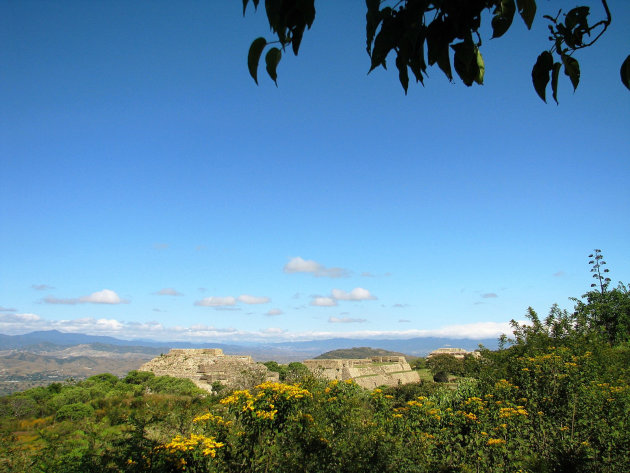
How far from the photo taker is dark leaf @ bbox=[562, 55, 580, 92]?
1109 millimetres

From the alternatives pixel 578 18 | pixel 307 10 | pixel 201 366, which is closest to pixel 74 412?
pixel 201 366

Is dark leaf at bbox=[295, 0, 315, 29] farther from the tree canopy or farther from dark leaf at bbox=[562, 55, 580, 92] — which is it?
dark leaf at bbox=[562, 55, 580, 92]

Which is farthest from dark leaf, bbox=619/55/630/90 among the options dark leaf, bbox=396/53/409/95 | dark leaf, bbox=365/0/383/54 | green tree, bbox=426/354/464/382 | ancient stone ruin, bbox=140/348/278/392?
green tree, bbox=426/354/464/382

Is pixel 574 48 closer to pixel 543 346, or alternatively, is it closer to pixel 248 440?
pixel 248 440

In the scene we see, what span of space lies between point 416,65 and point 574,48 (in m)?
0.47

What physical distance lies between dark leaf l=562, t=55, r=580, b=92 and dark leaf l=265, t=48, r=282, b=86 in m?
0.84

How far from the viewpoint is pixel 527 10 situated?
991mm

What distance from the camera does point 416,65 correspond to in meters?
1.14

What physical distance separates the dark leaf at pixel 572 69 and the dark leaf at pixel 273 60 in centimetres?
84

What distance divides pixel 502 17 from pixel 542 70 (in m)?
0.21

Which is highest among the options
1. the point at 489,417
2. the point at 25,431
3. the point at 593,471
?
the point at 489,417

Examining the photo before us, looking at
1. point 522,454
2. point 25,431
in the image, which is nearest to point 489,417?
point 522,454

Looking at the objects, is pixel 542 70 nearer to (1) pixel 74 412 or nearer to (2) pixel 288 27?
(2) pixel 288 27

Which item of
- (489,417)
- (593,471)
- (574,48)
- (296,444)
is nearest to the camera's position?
(574,48)
